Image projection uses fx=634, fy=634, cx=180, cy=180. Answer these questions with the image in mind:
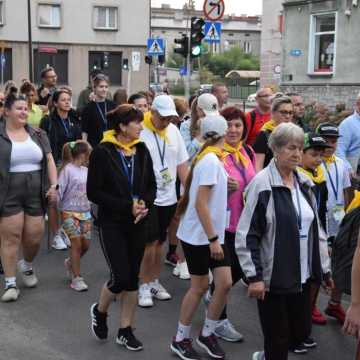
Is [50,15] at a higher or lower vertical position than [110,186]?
higher

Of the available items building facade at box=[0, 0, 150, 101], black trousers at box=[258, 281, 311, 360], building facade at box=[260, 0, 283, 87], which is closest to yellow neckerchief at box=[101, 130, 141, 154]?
black trousers at box=[258, 281, 311, 360]

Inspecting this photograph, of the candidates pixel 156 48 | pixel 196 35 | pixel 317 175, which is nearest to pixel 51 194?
pixel 317 175

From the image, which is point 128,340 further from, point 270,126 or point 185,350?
point 270,126

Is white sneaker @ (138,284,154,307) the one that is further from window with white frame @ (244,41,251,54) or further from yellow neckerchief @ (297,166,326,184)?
window with white frame @ (244,41,251,54)

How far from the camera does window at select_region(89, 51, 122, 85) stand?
47500 mm

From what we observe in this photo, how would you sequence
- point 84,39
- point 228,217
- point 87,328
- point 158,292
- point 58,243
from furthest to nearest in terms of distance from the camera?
point 84,39 < point 58,243 < point 158,292 < point 87,328 < point 228,217

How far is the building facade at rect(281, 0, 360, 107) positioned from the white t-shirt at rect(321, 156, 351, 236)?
1909cm

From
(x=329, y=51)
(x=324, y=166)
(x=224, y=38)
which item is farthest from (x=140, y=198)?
(x=224, y=38)

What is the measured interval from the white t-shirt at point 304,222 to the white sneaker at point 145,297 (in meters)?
2.15

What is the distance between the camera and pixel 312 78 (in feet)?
86.9

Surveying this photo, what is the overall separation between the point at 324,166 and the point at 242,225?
194 centimetres

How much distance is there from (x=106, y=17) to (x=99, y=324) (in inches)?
1786

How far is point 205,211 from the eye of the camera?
14.6 ft

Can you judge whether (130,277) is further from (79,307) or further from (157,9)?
(157,9)
